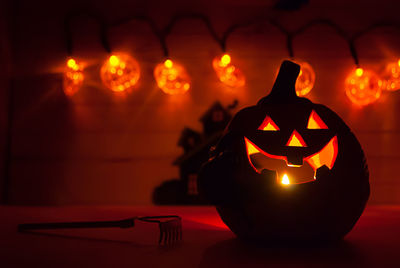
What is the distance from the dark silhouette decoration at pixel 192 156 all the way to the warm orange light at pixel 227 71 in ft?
0.40

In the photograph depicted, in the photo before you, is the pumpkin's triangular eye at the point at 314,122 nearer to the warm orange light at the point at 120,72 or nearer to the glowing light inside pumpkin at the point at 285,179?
the glowing light inside pumpkin at the point at 285,179

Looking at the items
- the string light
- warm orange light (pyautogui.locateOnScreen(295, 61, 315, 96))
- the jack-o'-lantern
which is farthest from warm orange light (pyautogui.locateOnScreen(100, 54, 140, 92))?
the jack-o'-lantern

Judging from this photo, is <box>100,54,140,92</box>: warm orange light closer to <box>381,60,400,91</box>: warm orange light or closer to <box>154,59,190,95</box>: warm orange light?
<box>154,59,190,95</box>: warm orange light

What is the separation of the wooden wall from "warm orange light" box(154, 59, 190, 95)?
50 millimetres

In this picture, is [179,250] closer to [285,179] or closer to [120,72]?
[285,179]

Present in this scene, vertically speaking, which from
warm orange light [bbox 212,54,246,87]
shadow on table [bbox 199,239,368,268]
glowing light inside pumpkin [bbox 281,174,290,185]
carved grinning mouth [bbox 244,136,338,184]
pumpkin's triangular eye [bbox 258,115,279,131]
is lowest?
shadow on table [bbox 199,239,368,268]

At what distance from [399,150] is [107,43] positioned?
1.79 metres

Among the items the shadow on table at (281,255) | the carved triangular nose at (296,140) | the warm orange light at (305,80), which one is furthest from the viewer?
the warm orange light at (305,80)

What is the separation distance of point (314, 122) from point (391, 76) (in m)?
1.36

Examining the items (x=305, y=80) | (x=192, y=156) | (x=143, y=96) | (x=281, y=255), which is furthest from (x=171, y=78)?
(x=281, y=255)

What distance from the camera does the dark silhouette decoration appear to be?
177 cm

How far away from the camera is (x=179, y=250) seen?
70cm

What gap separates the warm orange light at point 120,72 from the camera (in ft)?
5.82

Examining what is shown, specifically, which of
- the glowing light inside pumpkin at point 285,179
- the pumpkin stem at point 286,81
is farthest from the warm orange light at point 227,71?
the glowing light inside pumpkin at point 285,179
